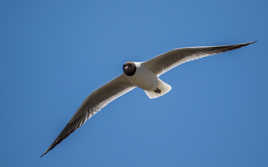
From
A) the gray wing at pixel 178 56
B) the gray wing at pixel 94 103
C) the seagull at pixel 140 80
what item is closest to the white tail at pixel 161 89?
the seagull at pixel 140 80

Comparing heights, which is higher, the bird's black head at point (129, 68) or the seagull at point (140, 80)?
the bird's black head at point (129, 68)

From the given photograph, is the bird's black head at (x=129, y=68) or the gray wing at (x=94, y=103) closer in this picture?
the bird's black head at (x=129, y=68)

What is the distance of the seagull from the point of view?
27.1 ft

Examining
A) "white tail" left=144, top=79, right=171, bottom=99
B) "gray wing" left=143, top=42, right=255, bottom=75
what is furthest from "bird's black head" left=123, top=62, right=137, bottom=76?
"white tail" left=144, top=79, right=171, bottom=99

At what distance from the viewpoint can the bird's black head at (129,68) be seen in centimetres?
825

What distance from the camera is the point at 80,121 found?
9133 millimetres

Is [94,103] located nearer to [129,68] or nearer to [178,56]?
[129,68]

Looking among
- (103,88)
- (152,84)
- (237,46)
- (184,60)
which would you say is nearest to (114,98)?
(103,88)

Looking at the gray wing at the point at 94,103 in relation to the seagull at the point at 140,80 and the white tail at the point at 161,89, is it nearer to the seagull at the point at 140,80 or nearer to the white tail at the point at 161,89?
the seagull at the point at 140,80

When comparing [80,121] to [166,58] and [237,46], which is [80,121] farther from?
[237,46]

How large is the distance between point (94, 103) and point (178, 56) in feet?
7.27

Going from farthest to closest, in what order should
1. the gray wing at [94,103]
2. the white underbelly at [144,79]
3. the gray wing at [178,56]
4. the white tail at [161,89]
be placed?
the gray wing at [94,103], the white tail at [161,89], the white underbelly at [144,79], the gray wing at [178,56]

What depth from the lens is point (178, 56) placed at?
8391 millimetres

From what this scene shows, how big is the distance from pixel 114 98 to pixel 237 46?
295 cm
